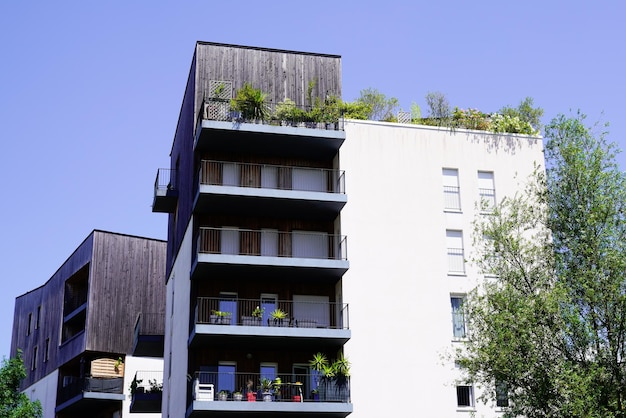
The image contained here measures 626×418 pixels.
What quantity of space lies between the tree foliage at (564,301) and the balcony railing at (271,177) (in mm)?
9349

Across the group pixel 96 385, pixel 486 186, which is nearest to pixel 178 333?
pixel 486 186

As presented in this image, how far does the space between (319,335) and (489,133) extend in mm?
13292

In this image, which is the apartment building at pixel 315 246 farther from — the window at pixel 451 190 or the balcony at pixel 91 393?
the balcony at pixel 91 393

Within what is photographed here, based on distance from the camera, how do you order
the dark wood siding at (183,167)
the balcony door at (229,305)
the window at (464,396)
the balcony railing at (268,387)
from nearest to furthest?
the balcony railing at (268,387) → the balcony door at (229,305) → the window at (464,396) → the dark wood siding at (183,167)

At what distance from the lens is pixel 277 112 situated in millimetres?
38812

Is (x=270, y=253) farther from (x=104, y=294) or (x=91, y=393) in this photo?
(x=104, y=294)

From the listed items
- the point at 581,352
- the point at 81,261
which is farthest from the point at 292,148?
the point at 81,261

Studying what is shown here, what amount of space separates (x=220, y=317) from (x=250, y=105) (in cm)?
890

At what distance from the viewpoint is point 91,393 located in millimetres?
53781

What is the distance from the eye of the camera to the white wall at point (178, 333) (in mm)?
37938

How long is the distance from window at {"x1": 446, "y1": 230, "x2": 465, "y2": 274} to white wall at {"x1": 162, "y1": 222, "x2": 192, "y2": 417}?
11259 millimetres

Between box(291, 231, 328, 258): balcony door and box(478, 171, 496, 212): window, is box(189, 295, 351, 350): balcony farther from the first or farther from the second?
box(478, 171, 496, 212): window

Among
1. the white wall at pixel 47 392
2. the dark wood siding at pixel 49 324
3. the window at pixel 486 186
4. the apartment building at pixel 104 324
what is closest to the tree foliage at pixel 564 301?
the window at pixel 486 186

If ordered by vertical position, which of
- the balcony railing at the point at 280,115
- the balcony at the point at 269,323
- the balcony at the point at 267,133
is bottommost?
the balcony at the point at 269,323
